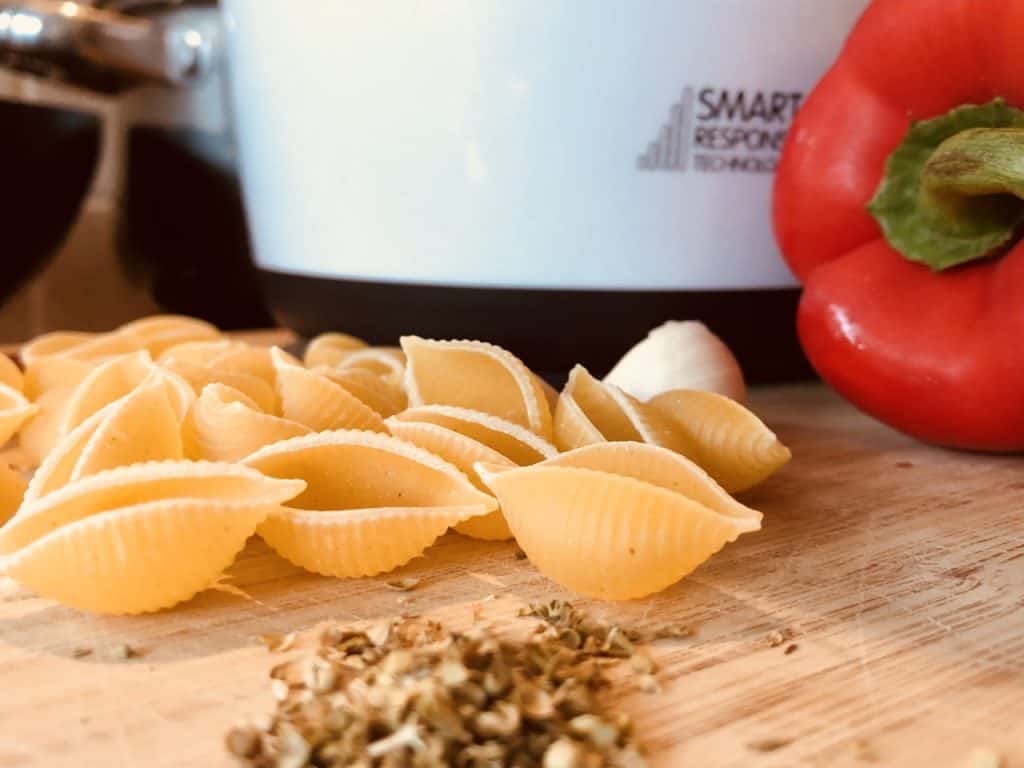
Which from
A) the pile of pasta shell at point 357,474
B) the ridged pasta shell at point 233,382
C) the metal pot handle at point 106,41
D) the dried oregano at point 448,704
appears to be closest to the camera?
the dried oregano at point 448,704

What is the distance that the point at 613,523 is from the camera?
47 cm

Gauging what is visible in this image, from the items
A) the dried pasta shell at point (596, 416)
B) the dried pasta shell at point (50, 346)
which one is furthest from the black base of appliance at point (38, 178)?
the dried pasta shell at point (596, 416)

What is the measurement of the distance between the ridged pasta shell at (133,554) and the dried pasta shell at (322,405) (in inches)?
6.1

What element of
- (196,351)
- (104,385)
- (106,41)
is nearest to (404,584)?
(104,385)

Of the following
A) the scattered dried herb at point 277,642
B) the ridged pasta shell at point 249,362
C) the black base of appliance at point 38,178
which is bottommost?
the scattered dried herb at point 277,642

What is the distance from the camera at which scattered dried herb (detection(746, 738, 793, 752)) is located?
1.22 feet

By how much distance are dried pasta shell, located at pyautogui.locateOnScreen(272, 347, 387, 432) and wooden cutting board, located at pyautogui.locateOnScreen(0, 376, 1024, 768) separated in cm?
9

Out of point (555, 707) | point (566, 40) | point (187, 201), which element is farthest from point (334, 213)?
point (555, 707)

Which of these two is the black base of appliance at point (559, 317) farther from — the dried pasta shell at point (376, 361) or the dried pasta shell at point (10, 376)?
the dried pasta shell at point (10, 376)

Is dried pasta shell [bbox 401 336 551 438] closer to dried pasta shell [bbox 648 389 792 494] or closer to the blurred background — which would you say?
dried pasta shell [bbox 648 389 792 494]

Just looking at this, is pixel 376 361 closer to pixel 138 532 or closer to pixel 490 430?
pixel 490 430

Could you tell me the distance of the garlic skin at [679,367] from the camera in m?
0.73

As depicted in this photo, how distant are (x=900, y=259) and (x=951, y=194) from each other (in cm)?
6

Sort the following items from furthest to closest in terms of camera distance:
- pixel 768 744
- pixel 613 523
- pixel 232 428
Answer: pixel 232 428
pixel 613 523
pixel 768 744
